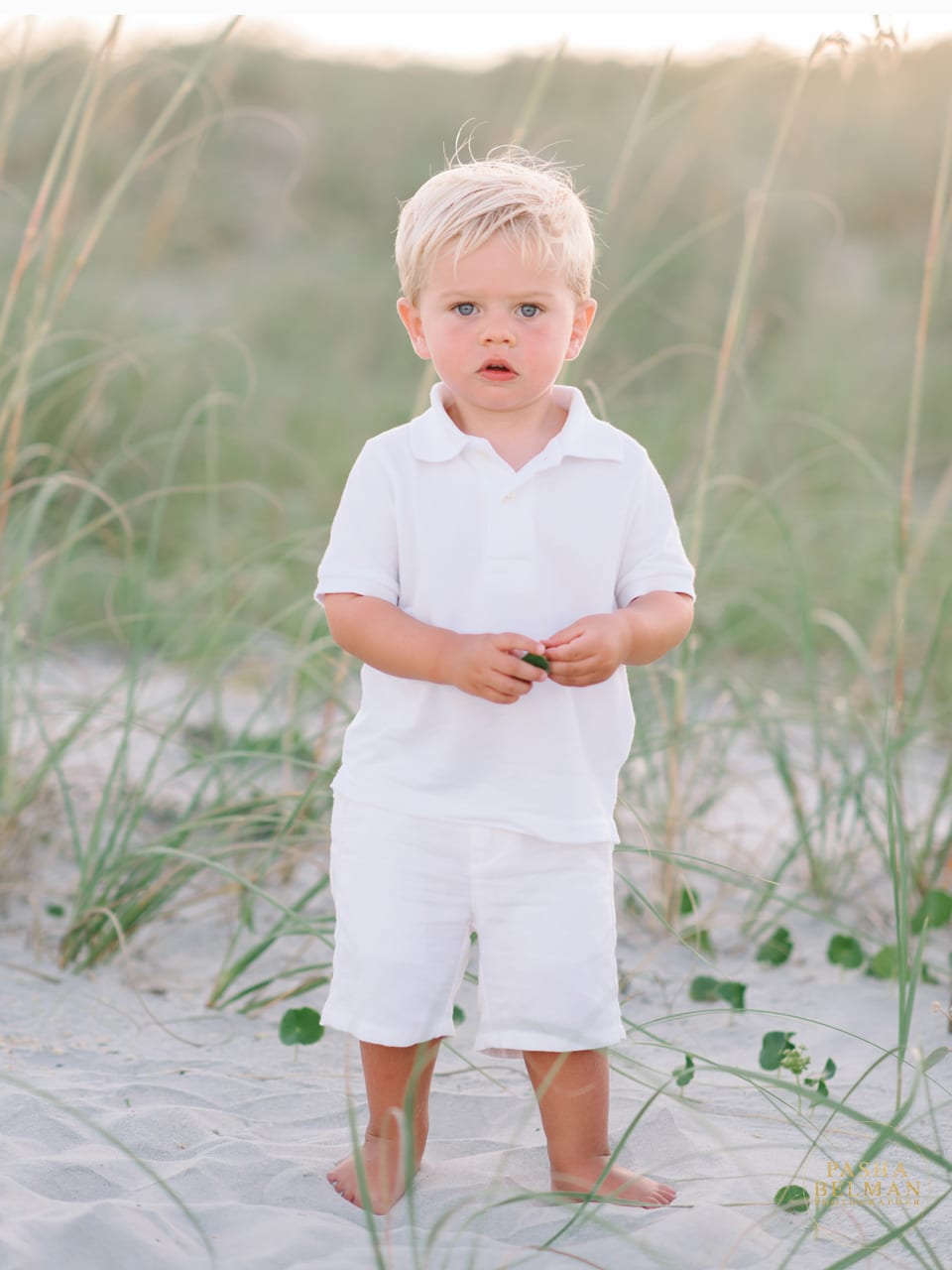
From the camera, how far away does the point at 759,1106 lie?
5.84ft

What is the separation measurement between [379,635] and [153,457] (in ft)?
11.6

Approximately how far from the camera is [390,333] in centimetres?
753

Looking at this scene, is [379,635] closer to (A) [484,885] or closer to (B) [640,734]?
(A) [484,885]

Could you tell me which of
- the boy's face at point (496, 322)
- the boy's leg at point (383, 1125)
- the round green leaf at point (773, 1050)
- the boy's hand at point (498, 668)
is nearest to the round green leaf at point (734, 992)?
the round green leaf at point (773, 1050)

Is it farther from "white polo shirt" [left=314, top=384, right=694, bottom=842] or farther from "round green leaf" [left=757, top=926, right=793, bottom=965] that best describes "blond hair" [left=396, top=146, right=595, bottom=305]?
"round green leaf" [left=757, top=926, right=793, bottom=965]

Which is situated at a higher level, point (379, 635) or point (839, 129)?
point (839, 129)

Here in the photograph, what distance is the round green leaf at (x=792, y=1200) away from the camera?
4.85 feet

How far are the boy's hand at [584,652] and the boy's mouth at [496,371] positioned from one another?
10.4 inches

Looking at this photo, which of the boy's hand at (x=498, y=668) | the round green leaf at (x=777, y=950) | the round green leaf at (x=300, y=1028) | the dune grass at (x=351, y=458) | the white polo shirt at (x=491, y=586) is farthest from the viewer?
the round green leaf at (x=777, y=950)

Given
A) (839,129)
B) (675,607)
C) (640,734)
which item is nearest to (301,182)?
(839,129)

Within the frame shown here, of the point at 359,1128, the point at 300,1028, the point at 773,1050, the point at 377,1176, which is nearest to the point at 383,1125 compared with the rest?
the point at 377,1176

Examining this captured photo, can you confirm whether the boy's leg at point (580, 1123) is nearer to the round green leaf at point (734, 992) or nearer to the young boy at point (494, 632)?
A: the young boy at point (494, 632)

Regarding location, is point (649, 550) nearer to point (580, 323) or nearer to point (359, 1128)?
point (580, 323)

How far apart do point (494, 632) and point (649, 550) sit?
0.67 feet
